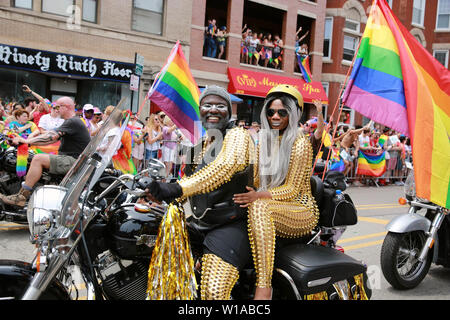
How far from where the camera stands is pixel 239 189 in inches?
104

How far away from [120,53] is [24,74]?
138 inches

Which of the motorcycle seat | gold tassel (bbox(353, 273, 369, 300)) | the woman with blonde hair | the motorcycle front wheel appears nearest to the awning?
the woman with blonde hair

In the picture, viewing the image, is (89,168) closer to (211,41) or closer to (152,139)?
(152,139)

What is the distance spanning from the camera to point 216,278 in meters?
2.44

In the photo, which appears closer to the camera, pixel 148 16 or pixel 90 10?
pixel 90 10

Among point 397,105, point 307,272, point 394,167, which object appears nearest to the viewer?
point 307,272

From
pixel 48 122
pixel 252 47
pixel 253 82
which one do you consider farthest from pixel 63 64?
pixel 252 47

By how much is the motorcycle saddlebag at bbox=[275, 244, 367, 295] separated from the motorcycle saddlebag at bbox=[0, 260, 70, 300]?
134 cm

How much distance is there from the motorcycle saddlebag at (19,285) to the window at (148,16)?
51.4 ft

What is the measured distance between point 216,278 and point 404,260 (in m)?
2.90

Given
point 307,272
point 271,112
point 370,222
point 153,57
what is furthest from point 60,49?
point 307,272

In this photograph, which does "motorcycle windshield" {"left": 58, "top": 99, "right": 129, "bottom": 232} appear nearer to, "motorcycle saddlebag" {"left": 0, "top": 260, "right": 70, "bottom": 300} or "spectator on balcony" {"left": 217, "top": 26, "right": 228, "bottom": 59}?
"motorcycle saddlebag" {"left": 0, "top": 260, "right": 70, "bottom": 300}

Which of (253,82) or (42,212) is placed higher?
(253,82)
